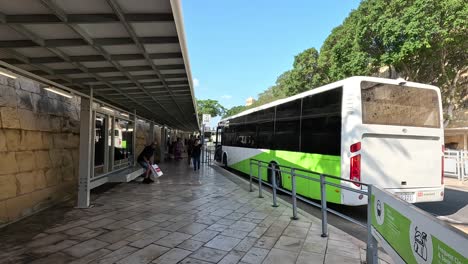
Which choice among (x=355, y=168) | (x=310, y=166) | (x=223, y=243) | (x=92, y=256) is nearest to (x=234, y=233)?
(x=223, y=243)

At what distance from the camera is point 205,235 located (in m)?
5.29

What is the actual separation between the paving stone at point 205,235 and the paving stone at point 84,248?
136 centimetres

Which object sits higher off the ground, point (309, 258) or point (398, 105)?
point (398, 105)

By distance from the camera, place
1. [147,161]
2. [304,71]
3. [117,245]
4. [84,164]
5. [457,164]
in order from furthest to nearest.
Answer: [304,71] → [457,164] → [147,161] → [84,164] → [117,245]

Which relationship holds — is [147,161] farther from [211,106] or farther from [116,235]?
[211,106]

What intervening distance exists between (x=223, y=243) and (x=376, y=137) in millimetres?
4141

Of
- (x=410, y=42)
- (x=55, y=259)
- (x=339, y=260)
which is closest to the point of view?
(x=55, y=259)

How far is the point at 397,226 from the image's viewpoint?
272 cm

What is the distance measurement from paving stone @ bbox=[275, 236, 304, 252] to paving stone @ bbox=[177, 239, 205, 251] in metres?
1.17

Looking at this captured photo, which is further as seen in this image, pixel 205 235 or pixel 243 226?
pixel 243 226

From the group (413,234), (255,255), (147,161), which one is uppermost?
(413,234)

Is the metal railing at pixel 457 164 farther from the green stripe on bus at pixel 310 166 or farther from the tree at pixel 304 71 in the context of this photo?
the tree at pixel 304 71

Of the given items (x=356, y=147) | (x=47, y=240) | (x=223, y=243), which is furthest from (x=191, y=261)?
(x=356, y=147)

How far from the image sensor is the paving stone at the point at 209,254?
14.0 ft
